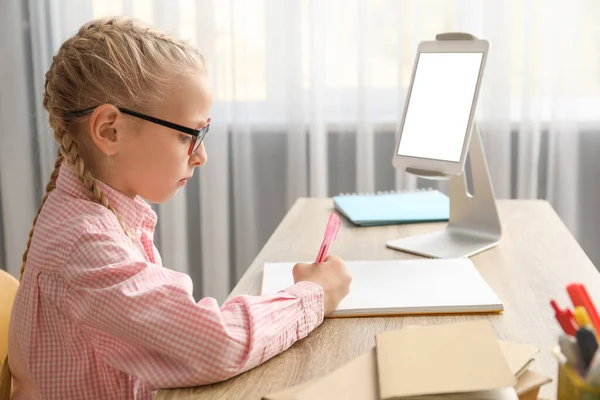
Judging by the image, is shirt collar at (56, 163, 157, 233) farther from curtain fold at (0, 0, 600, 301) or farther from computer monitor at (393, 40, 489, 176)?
curtain fold at (0, 0, 600, 301)

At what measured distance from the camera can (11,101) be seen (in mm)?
2586

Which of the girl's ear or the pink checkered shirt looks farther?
the girl's ear

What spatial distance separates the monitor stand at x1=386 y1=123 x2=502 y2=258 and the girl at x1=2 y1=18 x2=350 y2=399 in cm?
37

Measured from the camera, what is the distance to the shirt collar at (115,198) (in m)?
0.96

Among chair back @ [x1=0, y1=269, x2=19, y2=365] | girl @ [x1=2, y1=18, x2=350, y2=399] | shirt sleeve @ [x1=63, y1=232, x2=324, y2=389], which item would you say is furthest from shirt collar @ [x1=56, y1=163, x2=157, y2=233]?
chair back @ [x1=0, y1=269, x2=19, y2=365]

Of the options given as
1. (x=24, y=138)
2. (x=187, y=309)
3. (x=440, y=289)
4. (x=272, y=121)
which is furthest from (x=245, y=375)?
(x=24, y=138)

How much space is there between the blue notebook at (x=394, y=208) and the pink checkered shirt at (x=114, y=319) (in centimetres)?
60

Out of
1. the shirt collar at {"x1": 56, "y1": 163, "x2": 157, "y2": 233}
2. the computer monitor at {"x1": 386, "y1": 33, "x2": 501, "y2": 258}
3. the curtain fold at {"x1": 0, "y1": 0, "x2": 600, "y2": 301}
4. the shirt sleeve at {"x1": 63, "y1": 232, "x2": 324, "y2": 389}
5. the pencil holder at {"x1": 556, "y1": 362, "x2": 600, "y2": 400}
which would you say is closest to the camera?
the pencil holder at {"x1": 556, "y1": 362, "x2": 600, "y2": 400}

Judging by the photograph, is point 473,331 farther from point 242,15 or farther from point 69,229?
point 242,15

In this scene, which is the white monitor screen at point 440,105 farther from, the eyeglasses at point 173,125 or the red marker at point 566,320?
the red marker at point 566,320

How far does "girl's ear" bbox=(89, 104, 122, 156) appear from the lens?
965mm

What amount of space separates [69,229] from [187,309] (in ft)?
0.62

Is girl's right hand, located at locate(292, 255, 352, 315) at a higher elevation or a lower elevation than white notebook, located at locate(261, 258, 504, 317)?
higher

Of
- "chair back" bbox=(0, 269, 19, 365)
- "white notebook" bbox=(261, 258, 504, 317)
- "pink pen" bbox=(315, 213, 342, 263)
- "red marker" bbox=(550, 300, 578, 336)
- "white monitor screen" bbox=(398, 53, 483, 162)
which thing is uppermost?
"white monitor screen" bbox=(398, 53, 483, 162)
